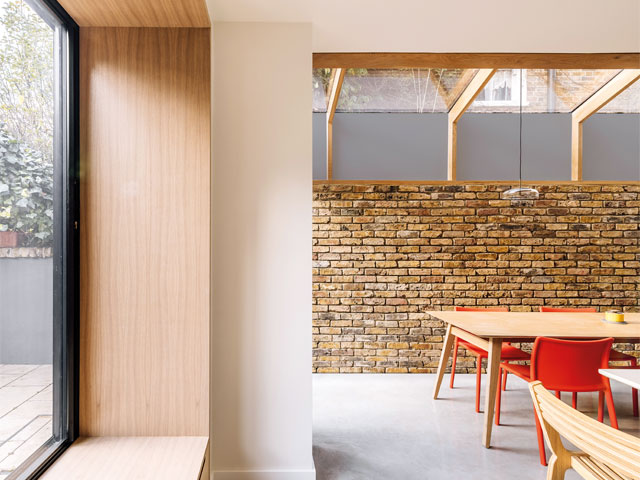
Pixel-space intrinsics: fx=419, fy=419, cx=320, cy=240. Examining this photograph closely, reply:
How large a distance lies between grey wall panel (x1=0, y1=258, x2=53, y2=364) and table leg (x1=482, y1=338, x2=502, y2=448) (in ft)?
8.19

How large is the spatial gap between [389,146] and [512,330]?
235 cm

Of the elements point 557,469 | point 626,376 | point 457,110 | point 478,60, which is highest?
point 457,110

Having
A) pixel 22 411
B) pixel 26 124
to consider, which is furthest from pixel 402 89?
pixel 22 411

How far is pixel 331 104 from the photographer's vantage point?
4145mm

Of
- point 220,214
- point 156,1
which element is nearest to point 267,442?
point 220,214

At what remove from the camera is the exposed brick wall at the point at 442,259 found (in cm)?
445

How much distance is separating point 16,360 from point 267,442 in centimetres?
121

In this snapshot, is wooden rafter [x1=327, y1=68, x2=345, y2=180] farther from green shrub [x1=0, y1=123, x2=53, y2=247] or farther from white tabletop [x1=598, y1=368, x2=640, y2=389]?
white tabletop [x1=598, y1=368, x2=640, y2=389]

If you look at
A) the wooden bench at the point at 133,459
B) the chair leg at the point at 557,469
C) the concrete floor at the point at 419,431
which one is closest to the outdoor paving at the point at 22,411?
the wooden bench at the point at 133,459

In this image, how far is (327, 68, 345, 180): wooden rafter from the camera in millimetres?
3541

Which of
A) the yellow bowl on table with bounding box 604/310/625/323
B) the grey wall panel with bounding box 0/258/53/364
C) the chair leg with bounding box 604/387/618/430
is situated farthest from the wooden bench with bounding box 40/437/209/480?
the yellow bowl on table with bounding box 604/310/625/323

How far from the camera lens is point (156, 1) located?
1735 mm

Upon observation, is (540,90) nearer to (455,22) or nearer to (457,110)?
(457,110)

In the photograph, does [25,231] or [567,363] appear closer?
[25,231]
